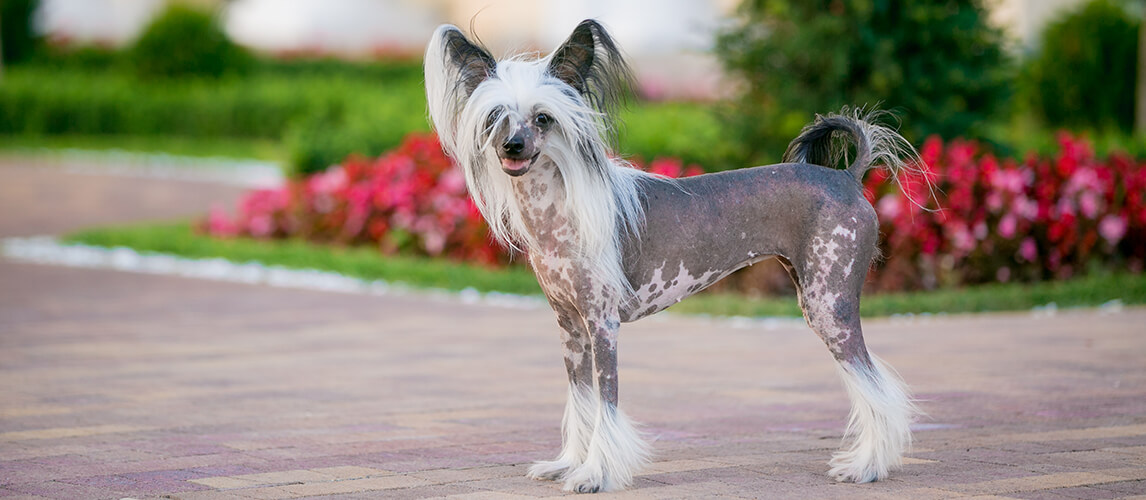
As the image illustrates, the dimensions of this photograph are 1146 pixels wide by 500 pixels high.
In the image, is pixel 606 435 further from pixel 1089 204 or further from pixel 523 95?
pixel 1089 204

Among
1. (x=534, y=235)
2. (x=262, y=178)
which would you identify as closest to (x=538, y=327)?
(x=534, y=235)

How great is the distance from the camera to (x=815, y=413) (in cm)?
579

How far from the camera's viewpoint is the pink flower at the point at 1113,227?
889 centimetres

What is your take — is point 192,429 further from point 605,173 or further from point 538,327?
point 538,327

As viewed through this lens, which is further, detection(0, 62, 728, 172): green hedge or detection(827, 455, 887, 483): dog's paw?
detection(0, 62, 728, 172): green hedge

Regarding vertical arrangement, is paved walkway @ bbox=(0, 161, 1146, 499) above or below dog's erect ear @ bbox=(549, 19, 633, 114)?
below

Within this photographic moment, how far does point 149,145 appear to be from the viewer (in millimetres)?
22922

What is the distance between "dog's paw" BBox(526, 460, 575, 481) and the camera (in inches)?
180

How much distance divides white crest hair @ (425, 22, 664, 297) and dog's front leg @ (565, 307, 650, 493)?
14 cm

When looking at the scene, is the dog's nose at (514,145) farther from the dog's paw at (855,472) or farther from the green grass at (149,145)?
the green grass at (149,145)

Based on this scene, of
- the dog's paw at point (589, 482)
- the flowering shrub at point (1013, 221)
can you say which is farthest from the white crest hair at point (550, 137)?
the flowering shrub at point (1013, 221)

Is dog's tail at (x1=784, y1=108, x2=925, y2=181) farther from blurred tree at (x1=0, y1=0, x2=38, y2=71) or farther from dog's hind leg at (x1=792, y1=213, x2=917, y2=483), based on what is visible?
blurred tree at (x1=0, y1=0, x2=38, y2=71)

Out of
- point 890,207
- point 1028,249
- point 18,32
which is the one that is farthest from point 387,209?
point 18,32

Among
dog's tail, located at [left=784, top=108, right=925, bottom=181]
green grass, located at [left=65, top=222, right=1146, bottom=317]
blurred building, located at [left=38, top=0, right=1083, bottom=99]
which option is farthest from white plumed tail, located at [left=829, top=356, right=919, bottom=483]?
blurred building, located at [left=38, top=0, right=1083, bottom=99]
